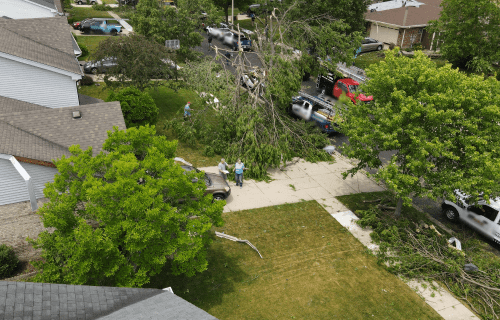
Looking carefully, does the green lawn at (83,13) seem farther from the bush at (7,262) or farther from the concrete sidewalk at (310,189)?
the bush at (7,262)

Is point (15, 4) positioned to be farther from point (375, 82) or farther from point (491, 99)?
point (491, 99)

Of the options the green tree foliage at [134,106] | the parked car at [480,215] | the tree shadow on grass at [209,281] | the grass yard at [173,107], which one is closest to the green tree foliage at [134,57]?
the green tree foliage at [134,106]

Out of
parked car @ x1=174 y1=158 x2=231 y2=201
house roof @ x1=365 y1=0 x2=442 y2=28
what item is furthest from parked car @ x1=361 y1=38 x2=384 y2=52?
parked car @ x1=174 y1=158 x2=231 y2=201

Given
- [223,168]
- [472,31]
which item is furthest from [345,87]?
[472,31]

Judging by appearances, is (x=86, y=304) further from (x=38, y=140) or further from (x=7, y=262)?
(x=38, y=140)

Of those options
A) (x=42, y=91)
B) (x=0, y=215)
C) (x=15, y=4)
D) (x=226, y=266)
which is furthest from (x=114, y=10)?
(x=226, y=266)

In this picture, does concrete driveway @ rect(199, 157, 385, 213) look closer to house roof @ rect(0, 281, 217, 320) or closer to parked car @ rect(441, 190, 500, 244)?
parked car @ rect(441, 190, 500, 244)
